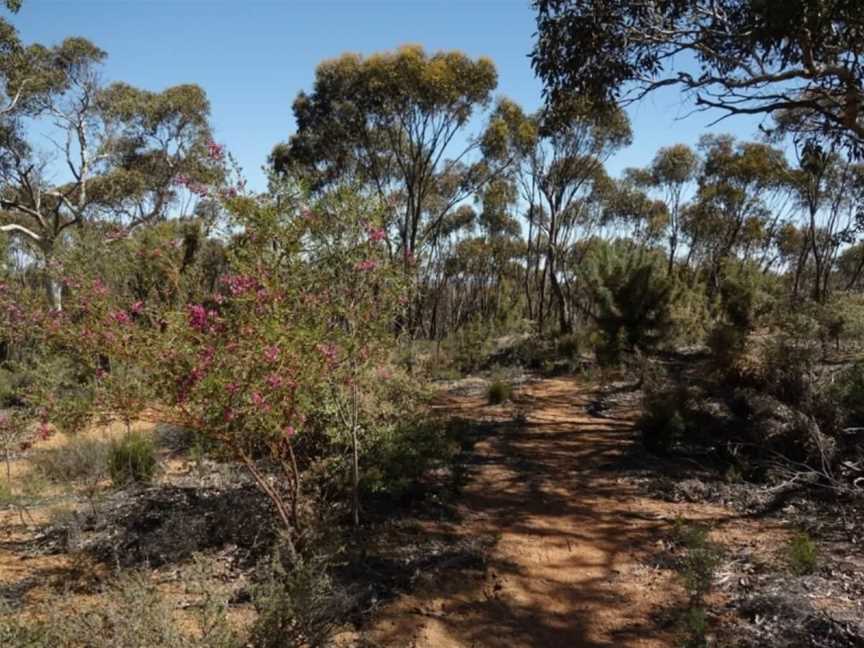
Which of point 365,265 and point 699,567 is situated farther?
point 365,265

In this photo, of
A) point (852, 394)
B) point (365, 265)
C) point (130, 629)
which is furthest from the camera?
point (852, 394)

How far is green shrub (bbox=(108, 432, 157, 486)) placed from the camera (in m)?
6.72

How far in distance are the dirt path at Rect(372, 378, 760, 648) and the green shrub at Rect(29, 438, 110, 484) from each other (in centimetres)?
477

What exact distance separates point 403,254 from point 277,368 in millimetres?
1861

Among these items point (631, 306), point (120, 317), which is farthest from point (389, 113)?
point (120, 317)

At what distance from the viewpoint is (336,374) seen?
175 inches

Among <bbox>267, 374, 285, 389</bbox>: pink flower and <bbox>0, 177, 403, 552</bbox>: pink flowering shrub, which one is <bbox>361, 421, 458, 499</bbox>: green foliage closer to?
<bbox>0, 177, 403, 552</bbox>: pink flowering shrub

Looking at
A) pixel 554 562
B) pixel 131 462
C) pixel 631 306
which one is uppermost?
pixel 631 306

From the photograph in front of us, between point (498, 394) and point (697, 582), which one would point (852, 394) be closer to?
point (697, 582)

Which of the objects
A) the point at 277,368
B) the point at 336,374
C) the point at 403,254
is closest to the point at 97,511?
the point at 336,374

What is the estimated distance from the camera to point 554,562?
4.81 metres

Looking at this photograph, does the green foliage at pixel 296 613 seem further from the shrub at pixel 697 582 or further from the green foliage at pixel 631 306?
the green foliage at pixel 631 306

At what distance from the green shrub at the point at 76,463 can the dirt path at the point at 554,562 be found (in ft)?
15.6

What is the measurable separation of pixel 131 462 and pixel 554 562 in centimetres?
518
